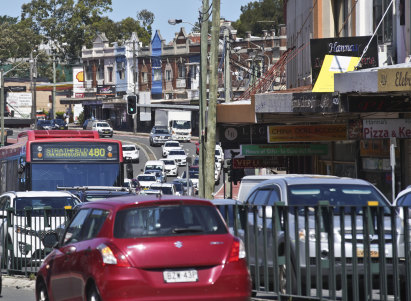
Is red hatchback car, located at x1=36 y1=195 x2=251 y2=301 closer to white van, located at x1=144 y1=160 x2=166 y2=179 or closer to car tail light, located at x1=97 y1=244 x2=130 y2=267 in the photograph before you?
car tail light, located at x1=97 y1=244 x2=130 y2=267

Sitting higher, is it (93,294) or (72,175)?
(72,175)

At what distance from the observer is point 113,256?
35.0ft

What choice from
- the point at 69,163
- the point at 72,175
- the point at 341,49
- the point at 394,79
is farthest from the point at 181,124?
the point at 394,79

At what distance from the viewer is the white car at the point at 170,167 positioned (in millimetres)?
76812

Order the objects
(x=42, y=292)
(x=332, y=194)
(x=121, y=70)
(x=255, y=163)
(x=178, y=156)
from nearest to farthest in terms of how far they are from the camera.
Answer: (x=42, y=292) → (x=332, y=194) → (x=255, y=163) → (x=178, y=156) → (x=121, y=70)

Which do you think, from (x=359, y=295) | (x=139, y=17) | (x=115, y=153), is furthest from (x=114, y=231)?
(x=139, y=17)

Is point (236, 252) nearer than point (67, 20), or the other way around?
point (236, 252)

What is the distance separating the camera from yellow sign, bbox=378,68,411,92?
1890 cm

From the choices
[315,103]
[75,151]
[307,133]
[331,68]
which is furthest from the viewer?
[307,133]

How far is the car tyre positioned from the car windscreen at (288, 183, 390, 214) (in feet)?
13.4

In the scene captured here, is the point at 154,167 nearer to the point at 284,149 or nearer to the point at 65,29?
the point at 284,149

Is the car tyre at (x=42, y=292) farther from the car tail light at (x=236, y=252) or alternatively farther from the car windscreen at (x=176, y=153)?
the car windscreen at (x=176, y=153)

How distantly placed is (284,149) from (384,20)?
8.30 metres

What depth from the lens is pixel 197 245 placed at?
10.8 meters
